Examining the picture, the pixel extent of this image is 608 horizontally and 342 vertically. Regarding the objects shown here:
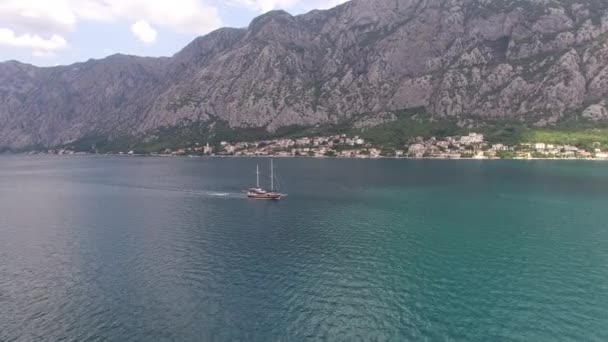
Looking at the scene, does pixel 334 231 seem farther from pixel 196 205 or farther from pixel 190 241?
pixel 196 205

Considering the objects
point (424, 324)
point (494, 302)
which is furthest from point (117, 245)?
point (494, 302)

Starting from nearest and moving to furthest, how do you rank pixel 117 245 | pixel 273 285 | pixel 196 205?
pixel 273 285 → pixel 117 245 → pixel 196 205

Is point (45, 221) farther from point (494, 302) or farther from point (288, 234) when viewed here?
point (494, 302)

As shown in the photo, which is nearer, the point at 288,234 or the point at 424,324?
the point at 424,324

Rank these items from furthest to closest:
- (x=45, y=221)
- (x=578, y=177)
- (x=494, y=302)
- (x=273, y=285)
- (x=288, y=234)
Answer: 1. (x=578, y=177)
2. (x=45, y=221)
3. (x=288, y=234)
4. (x=273, y=285)
5. (x=494, y=302)

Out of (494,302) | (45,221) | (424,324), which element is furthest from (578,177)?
(45,221)

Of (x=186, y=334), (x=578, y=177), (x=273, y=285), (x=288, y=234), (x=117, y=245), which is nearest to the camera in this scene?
(x=186, y=334)
